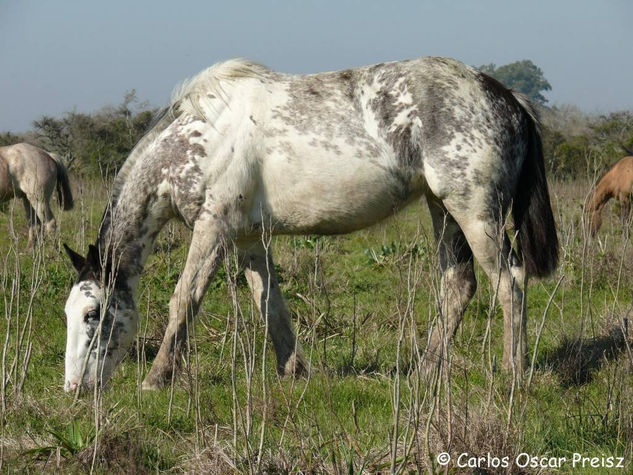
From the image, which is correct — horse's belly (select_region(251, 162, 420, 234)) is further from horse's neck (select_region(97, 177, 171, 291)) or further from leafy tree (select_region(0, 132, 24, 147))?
leafy tree (select_region(0, 132, 24, 147))

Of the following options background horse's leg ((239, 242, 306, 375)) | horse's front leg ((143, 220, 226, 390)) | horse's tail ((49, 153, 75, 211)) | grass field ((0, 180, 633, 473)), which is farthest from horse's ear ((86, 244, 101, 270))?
horse's tail ((49, 153, 75, 211))

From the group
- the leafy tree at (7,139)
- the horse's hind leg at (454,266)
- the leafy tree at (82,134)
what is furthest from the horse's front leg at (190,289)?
the leafy tree at (7,139)

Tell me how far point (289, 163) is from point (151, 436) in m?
2.08

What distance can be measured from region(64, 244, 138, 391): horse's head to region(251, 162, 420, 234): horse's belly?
1068 millimetres

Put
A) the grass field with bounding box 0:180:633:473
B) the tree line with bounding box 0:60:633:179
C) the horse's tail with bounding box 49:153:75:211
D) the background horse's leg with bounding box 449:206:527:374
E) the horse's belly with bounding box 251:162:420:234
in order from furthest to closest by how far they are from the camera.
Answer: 1. the tree line with bounding box 0:60:633:179
2. the horse's tail with bounding box 49:153:75:211
3. the horse's belly with bounding box 251:162:420:234
4. the background horse's leg with bounding box 449:206:527:374
5. the grass field with bounding box 0:180:633:473

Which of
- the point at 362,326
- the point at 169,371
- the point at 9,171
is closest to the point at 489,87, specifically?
the point at 362,326

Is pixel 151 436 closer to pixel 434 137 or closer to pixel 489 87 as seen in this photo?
pixel 434 137

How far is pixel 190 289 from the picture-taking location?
5.61 m

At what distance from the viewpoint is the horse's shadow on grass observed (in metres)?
5.29

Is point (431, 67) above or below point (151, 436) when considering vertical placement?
above

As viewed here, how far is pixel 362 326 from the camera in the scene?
6879 millimetres

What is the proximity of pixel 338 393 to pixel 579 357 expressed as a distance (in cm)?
140

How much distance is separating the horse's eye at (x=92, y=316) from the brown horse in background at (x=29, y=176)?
856cm

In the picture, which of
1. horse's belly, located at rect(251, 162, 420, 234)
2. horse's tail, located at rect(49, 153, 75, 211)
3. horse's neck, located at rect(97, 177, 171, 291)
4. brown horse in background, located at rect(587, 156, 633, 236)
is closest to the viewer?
horse's belly, located at rect(251, 162, 420, 234)
